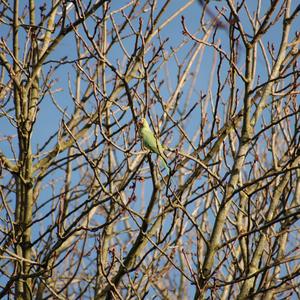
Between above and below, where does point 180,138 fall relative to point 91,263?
A: above

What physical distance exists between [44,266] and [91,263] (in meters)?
2.96

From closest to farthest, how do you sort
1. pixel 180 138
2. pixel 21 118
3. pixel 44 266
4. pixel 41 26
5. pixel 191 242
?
pixel 44 266, pixel 21 118, pixel 41 26, pixel 180 138, pixel 191 242

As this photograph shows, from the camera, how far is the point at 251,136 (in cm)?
329

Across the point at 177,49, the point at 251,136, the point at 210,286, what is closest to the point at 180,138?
the point at 177,49

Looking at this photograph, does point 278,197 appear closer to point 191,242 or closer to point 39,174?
point 39,174

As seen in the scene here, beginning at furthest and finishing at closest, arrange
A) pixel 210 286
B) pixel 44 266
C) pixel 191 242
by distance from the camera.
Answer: pixel 191 242 → pixel 44 266 → pixel 210 286

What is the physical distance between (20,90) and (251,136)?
212 cm

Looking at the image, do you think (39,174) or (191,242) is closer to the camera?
(39,174)

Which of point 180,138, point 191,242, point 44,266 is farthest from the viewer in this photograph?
point 191,242

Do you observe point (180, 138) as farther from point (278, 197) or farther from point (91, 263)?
point (91, 263)

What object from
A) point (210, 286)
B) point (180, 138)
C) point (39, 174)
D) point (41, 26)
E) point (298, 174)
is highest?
point (41, 26)

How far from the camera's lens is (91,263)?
6613mm

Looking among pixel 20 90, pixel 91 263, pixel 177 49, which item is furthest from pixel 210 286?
pixel 91 263

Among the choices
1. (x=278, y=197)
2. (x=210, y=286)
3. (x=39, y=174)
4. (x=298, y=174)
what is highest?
(x=298, y=174)
